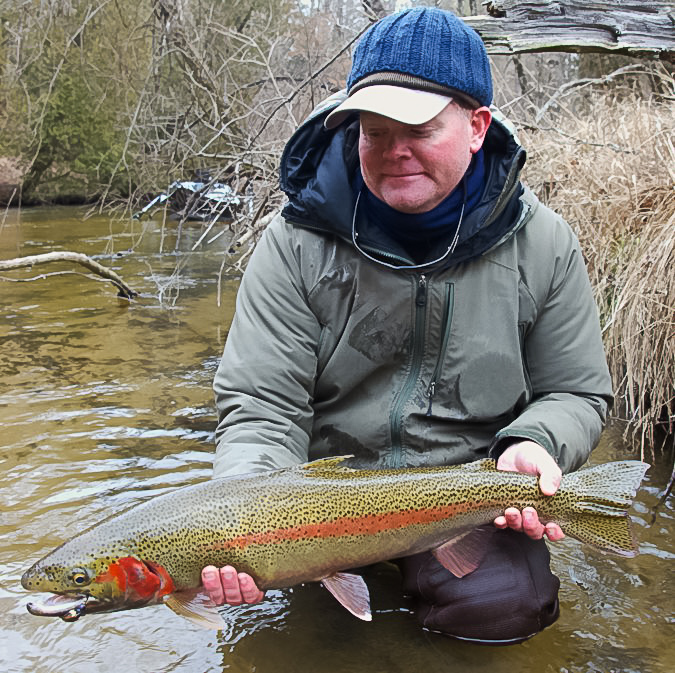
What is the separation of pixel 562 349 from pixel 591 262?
1838 mm

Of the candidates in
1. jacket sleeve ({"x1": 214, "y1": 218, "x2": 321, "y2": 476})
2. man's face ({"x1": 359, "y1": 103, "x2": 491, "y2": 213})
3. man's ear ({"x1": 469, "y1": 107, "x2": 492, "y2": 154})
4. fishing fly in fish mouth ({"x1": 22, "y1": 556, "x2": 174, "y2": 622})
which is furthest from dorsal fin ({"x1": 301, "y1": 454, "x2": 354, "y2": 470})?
man's ear ({"x1": 469, "y1": 107, "x2": 492, "y2": 154})

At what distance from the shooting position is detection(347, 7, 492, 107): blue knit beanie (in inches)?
92.6

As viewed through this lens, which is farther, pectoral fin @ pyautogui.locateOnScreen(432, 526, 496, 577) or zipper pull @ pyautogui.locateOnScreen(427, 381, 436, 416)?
zipper pull @ pyautogui.locateOnScreen(427, 381, 436, 416)

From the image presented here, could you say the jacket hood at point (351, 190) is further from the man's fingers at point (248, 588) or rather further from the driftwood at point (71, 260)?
the driftwood at point (71, 260)

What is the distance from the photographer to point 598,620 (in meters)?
2.75

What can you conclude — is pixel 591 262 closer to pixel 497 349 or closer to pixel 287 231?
pixel 497 349

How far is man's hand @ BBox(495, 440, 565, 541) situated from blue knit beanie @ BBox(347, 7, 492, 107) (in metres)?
1.06

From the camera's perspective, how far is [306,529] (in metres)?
2.19

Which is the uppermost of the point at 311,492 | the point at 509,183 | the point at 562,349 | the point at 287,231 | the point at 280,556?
the point at 509,183

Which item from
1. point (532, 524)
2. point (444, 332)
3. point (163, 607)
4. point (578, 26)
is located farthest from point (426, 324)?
point (578, 26)

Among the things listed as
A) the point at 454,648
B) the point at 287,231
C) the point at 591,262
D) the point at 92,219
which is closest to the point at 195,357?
the point at 591,262

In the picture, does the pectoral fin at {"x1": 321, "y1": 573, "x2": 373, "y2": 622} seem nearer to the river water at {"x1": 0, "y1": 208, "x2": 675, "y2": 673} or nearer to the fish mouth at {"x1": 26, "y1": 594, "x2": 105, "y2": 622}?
the river water at {"x1": 0, "y1": 208, "x2": 675, "y2": 673}

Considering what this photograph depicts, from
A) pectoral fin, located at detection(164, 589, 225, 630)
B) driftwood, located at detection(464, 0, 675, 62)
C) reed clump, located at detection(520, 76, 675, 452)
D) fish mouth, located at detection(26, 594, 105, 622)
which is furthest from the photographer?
driftwood, located at detection(464, 0, 675, 62)

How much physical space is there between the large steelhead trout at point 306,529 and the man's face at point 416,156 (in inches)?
32.5
